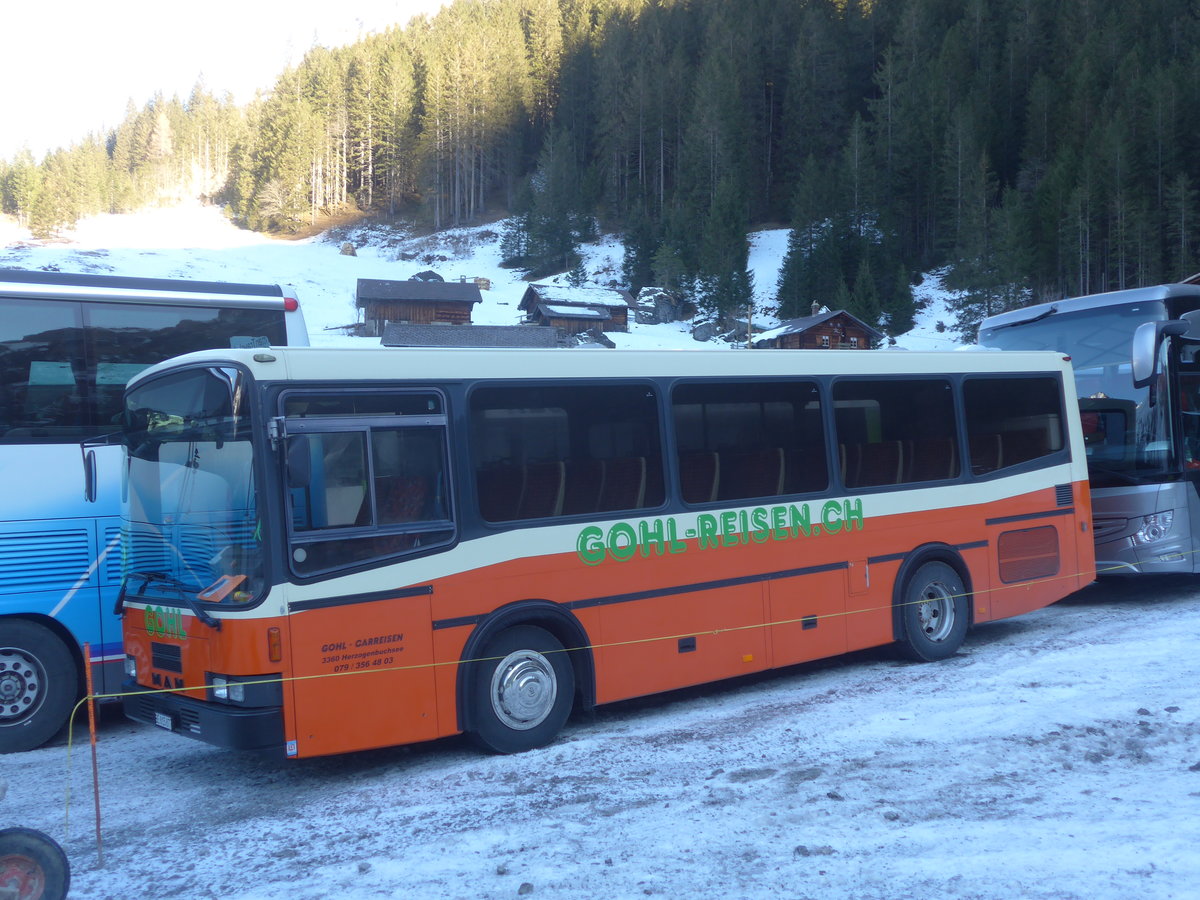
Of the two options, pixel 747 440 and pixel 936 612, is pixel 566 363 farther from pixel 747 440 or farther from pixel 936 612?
pixel 936 612

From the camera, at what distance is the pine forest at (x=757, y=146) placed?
6506cm

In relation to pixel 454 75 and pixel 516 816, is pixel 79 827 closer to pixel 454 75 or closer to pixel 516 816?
pixel 516 816

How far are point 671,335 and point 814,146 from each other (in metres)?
33.3

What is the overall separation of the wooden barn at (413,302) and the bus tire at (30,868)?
6548 cm

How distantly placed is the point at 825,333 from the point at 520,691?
56.0 metres

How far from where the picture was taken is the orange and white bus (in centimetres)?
585

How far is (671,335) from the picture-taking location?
66.7 m

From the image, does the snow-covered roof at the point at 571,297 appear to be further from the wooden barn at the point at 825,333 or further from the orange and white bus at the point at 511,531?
the orange and white bus at the point at 511,531

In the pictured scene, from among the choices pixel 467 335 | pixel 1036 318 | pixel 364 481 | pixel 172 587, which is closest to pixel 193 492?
pixel 172 587

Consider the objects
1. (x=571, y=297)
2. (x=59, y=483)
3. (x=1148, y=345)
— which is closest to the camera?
(x=59, y=483)

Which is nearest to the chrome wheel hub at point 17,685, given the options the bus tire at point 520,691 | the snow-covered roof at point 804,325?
the bus tire at point 520,691

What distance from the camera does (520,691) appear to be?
677 centimetres

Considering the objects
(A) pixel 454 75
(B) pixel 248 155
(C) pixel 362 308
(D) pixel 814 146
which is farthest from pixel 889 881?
(B) pixel 248 155

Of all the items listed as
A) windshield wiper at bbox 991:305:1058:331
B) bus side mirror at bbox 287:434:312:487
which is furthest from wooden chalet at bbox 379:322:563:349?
bus side mirror at bbox 287:434:312:487
